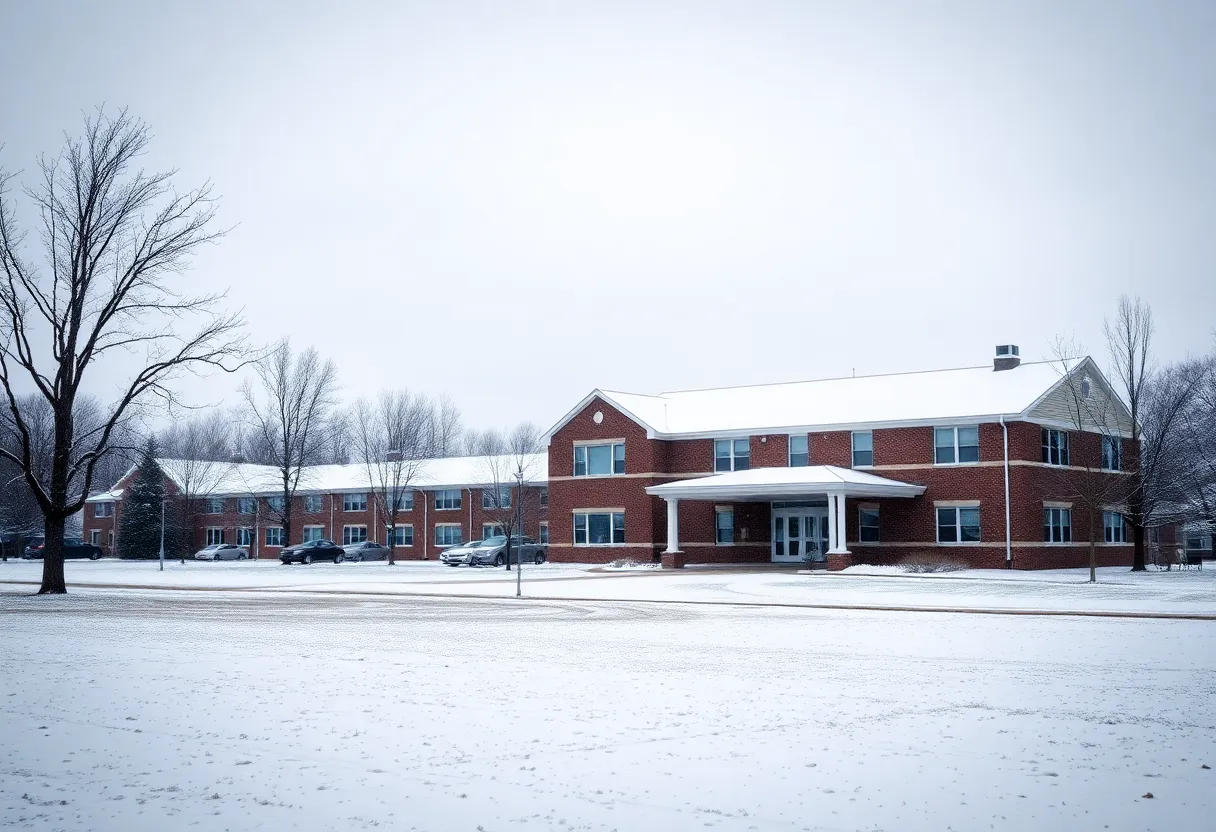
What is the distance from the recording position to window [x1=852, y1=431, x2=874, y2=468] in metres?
49.0

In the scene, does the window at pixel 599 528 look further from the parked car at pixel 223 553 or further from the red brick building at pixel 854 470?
the parked car at pixel 223 553

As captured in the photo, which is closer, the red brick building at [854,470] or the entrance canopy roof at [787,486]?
the entrance canopy roof at [787,486]

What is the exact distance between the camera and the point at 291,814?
7465mm

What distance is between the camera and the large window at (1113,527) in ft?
167

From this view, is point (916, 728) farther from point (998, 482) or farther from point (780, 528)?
point (780, 528)

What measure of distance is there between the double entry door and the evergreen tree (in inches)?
1586

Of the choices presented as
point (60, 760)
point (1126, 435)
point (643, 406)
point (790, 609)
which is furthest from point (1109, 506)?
point (60, 760)

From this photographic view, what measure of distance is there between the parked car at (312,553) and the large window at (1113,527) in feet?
129

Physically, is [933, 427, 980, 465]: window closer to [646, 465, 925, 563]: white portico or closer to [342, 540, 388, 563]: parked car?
[646, 465, 925, 563]: white portico

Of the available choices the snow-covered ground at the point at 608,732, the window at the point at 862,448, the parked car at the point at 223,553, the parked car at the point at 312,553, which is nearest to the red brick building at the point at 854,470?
the window at the point at 862,448

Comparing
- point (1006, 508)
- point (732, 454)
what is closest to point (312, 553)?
point (732, 454)

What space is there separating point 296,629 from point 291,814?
507 inches

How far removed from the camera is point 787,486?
146 ft

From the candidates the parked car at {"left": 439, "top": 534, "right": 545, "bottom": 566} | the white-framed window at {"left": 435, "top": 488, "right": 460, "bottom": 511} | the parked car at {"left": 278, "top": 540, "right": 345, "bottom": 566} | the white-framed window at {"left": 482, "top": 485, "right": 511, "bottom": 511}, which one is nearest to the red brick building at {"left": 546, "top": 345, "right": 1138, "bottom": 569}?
the parked car at {"left": 439, "top": 534, "right": 545, "bottom": 566}
